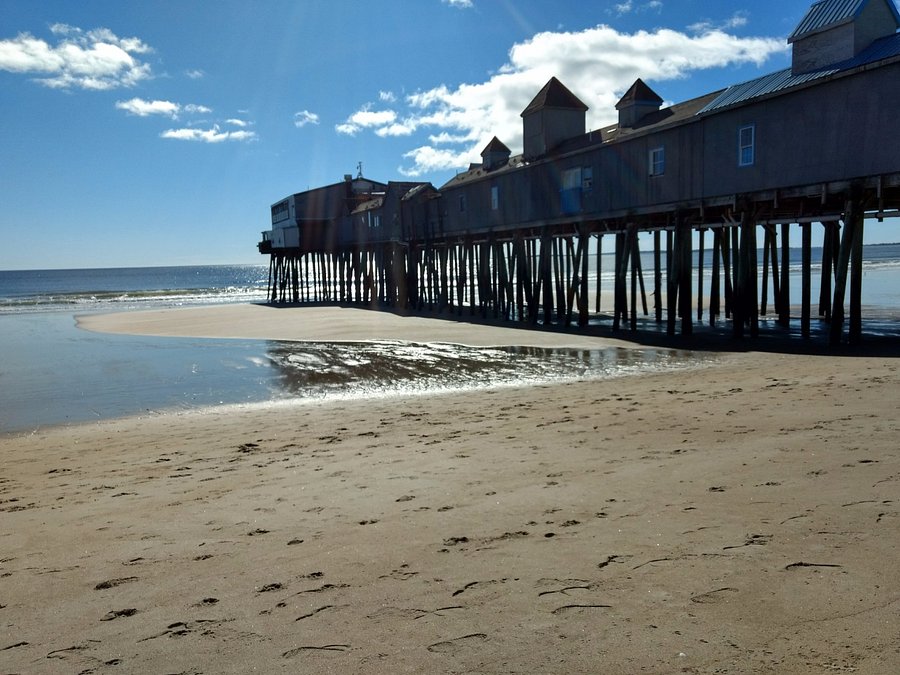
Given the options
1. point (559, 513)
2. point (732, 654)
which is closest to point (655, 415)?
point (559, 513)

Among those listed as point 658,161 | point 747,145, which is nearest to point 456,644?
point 747,145

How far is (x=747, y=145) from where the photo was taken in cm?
1734

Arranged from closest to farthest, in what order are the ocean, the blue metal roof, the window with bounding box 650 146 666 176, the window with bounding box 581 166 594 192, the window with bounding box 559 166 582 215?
the ocean < the blue metal roof < the window with bounding box 650 146 666 176 < the window with bounding box 581 166 594 192 < the window with bounding box 559 166 582 215

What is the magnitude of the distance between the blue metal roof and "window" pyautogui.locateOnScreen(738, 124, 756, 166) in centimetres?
75

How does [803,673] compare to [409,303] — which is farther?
[409,303]

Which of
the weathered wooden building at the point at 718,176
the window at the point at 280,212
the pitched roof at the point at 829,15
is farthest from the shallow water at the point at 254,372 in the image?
the window at the point at 280,212

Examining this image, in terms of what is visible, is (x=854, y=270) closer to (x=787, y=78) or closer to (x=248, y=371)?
(x=787, y=78)

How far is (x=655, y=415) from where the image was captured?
8711 mm

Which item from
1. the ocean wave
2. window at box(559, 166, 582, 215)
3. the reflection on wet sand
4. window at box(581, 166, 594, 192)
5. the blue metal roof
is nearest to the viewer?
the reflection on wet sand

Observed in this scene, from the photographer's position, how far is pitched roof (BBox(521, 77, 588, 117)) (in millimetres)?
26656

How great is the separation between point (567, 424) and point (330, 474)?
320 centimetres

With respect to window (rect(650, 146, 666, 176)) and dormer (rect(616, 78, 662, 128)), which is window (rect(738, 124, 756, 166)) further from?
dormer (rect(616, 78, 662, 128))

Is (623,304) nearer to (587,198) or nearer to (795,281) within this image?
(587,198)

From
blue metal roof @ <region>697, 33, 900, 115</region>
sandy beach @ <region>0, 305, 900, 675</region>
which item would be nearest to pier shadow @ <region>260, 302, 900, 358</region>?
blue metal roof @ <region>697, 33, 900, 115</region>
